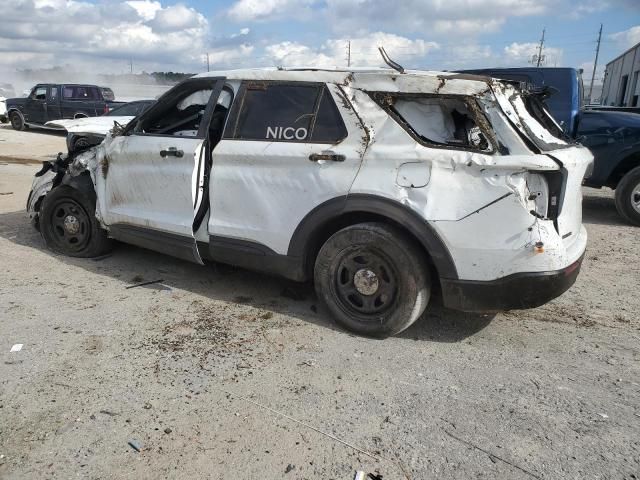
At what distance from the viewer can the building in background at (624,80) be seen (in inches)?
1673

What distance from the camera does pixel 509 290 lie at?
128 inches

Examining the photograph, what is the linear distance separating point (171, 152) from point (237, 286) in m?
1.29

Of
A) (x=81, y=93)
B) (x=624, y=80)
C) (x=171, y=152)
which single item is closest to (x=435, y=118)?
(x=171, y=152)

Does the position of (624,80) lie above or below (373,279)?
above

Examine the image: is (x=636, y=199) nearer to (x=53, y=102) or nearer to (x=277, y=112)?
(x=277, y=112)

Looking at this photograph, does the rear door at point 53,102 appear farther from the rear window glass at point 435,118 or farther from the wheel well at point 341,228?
the rear window glass at point 435,118

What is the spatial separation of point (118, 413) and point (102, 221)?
2644 mm

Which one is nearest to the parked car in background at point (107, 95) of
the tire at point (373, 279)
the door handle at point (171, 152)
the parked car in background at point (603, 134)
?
the parked car in background at point (603, 134)

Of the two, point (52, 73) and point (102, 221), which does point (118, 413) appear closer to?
point (102, 221)

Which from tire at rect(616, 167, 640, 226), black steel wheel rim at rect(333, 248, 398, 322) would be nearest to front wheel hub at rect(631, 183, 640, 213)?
tire at rect(616, 167, 640, 226)

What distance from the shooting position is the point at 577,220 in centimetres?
369

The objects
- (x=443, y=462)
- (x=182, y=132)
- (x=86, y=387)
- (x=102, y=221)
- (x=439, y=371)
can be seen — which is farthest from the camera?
(x=102, y=221)

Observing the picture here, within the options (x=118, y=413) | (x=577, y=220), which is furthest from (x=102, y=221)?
(x=577, y=220)

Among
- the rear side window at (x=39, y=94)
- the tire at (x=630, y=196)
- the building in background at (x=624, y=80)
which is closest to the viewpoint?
the tire at (x=630, y=196)
